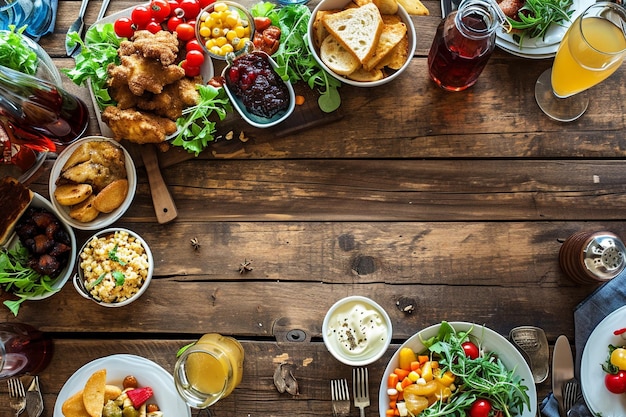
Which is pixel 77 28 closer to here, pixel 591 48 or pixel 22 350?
pixel 22 350

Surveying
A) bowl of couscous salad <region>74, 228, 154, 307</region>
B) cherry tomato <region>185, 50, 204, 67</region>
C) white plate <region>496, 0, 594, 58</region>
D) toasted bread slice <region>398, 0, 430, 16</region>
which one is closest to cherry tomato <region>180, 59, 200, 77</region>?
cherry tomato <region>185, 50, 204, 67</region>

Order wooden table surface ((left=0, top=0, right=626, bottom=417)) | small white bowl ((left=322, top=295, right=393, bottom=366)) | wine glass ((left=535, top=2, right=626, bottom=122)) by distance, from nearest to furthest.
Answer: wine glass ((left=535, top=2, right=626, bottom=122)) → small white bowl ((left=322, top=295, right=393, bottom=366)) → wooden table surface ((left=0, top=0, right=626, bottom=417))

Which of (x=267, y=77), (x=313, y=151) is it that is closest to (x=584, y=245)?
(x=313, y=151)

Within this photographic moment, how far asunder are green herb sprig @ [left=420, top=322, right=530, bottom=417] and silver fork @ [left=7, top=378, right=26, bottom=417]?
1.20 meters

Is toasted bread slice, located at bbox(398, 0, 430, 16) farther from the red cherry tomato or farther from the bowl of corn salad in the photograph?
the red cherry tomato

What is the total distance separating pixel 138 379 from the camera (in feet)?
5.57

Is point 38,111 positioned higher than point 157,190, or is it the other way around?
point 38,111

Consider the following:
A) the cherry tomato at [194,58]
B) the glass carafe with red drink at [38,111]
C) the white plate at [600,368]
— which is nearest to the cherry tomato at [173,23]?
the cherry tomato at [194,58]

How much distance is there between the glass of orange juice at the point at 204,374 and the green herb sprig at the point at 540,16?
1304 mm

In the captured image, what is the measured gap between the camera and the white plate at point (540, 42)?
5.90ft

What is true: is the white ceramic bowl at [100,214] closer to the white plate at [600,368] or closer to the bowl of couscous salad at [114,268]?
the bowl of couscous salad at [114,268]

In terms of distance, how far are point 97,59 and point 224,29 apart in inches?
15.8

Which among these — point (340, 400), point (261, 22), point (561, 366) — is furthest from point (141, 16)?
point (561, 366)

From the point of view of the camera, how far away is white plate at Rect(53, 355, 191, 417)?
1.68 m
